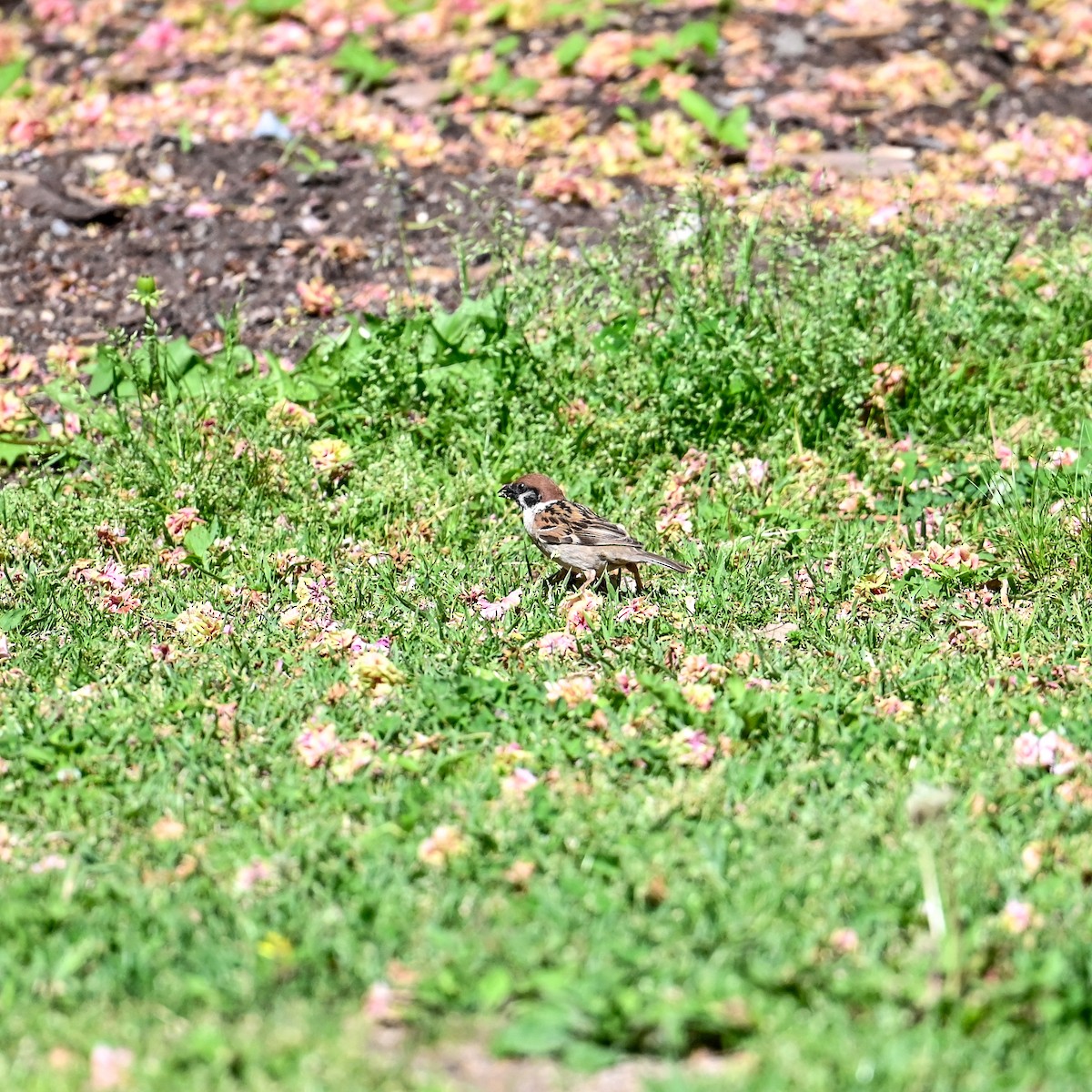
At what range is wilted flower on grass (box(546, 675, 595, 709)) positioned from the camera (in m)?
5.28

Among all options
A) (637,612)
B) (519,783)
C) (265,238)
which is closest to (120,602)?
(637,612)

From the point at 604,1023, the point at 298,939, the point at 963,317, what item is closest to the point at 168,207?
the point at 963,317

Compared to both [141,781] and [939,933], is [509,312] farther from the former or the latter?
[939,933]

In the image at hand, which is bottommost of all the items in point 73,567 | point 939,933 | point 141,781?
point 73,567

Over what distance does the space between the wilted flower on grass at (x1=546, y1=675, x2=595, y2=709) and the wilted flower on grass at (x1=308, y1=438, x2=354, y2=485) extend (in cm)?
230

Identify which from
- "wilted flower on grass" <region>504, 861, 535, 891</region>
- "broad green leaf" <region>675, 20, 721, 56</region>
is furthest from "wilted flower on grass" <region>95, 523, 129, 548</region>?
"broad green leaf" <region>675, 20, 721, 56</region>

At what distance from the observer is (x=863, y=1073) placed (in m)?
3.41

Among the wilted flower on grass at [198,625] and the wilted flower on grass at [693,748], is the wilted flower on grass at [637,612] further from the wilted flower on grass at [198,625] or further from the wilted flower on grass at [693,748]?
the wilted flower on grass at [198,625]

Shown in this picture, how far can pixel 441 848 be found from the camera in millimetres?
4352

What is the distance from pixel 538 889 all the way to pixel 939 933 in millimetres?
1020

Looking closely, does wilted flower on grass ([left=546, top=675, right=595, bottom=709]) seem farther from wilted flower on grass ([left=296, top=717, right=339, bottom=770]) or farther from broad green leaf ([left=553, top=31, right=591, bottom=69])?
broad green leaf ([left=553, top=31, right=591, bottom=69])

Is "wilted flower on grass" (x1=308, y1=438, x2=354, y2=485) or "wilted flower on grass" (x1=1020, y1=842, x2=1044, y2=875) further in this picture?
"wilted flower on grass" (x1=308, y1=438, x2=354, y2=485)

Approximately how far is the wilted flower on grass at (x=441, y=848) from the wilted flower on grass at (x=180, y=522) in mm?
2860

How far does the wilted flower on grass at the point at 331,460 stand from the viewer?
7.27m
